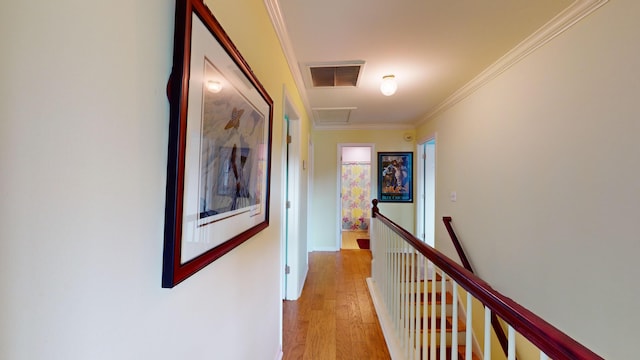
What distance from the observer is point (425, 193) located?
443 centimetres

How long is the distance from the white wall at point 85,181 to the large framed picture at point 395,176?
421cm

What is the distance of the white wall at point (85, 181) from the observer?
0.32 meters

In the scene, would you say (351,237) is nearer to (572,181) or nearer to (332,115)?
(332,115)

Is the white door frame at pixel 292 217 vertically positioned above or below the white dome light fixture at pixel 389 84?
below

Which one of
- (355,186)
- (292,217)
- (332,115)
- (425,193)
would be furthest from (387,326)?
(355,186)

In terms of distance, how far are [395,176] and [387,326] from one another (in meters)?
2.86

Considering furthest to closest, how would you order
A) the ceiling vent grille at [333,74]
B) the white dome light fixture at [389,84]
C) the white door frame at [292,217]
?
the white door frame at [292,217], the white dome light fixture at [389,84], the ceiling vent grille at [333,74]

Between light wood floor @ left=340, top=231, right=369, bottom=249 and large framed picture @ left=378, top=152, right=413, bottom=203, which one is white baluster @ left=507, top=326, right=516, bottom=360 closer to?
large framed picture @ left=378, top=152, right=413, bottom=203

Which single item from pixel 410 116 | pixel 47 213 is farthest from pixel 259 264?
pixel 410 116

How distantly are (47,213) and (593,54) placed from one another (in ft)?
8.00

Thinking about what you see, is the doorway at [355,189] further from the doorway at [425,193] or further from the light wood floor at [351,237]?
the doorway at [425,193]

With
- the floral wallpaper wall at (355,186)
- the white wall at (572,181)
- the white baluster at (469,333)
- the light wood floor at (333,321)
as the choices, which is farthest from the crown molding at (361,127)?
the white baluster at (469,333)

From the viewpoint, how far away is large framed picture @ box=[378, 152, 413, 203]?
4.57 m

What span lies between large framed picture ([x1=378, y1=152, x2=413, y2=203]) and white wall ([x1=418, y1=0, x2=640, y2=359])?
195 centimetres
